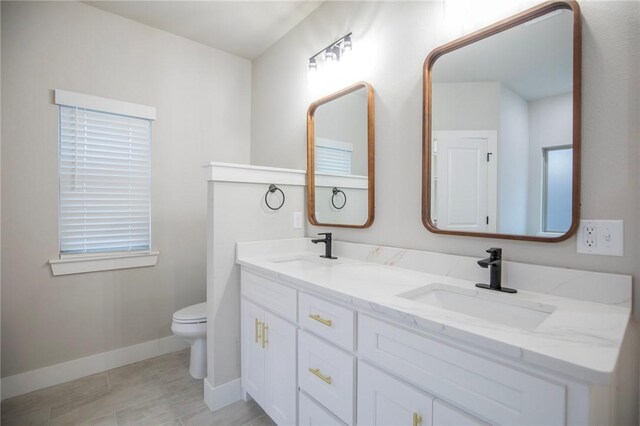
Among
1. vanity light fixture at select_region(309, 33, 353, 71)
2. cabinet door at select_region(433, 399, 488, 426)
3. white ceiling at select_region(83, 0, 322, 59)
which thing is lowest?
cabinet door at select_region(433, 399, 488, 426)

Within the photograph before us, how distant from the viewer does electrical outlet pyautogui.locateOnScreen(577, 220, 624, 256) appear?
40.5 inches

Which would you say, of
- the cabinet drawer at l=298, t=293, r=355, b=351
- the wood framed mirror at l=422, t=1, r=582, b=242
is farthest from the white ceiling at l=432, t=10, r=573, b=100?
the cabinet drawer at l=298, t=293, r=355, b=351

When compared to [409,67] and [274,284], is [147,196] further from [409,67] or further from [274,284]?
[409,67]

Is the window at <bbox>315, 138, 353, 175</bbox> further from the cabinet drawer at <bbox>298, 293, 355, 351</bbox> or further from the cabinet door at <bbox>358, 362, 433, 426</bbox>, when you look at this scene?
the cabinet door at <bbox>358, 362, 433, 426</bbox>

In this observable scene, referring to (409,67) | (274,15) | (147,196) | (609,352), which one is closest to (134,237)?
(147,196)

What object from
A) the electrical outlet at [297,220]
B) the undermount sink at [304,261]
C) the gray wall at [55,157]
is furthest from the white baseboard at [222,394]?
the electrical outlet at [297,220]

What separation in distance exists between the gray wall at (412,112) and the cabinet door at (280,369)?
754 millimetres

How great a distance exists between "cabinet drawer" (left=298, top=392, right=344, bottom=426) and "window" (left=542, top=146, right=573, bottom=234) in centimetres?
115

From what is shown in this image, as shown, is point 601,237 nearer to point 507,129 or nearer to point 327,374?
point 507,129

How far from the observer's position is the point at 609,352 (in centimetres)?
67

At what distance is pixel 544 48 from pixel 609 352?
3.63ft

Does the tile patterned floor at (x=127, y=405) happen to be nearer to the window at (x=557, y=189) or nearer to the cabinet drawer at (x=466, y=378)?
the cabinet drawer at (x=466, y=378)

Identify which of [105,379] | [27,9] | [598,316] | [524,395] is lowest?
[105,379]

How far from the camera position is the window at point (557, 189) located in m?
1.13
